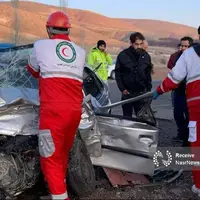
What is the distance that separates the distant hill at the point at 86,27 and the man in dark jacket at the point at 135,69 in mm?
21358

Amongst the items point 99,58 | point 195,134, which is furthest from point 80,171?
point 99,58

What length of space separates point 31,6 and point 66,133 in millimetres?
90701

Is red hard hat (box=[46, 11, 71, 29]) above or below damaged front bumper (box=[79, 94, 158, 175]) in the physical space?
above

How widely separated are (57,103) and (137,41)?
9.38ft

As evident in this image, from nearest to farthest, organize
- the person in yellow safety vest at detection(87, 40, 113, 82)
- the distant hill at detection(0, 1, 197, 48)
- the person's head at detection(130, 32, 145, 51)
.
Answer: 1. the person's head at detection(130, 32, 145, 51)
2. the person in yellow safety vest at detection(87, 40, 113, 82)
3. the distant hill at detection(0, 1, 197, 48)

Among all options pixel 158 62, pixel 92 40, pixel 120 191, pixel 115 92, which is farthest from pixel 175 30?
pixel 120 191

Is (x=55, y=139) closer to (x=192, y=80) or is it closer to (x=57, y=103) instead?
(x=57, y=103)

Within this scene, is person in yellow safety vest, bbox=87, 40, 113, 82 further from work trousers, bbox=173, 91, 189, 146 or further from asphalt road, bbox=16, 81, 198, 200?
asphalt road, bbox=16, 81, 198, 200

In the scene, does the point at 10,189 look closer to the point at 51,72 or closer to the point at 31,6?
the point at 51,72

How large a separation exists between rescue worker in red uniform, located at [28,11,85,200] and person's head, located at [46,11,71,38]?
0.08 metres

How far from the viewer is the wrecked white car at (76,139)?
4.29 metres

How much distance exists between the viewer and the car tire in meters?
4.65

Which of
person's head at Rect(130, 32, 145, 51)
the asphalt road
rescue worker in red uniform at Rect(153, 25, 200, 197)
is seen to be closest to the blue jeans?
person's head at Rect(130, 32, 145, 51)

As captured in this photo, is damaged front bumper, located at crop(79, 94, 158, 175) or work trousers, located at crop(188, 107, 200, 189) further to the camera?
damaged front bumper, located at crop(79, 94, 158, 175)
